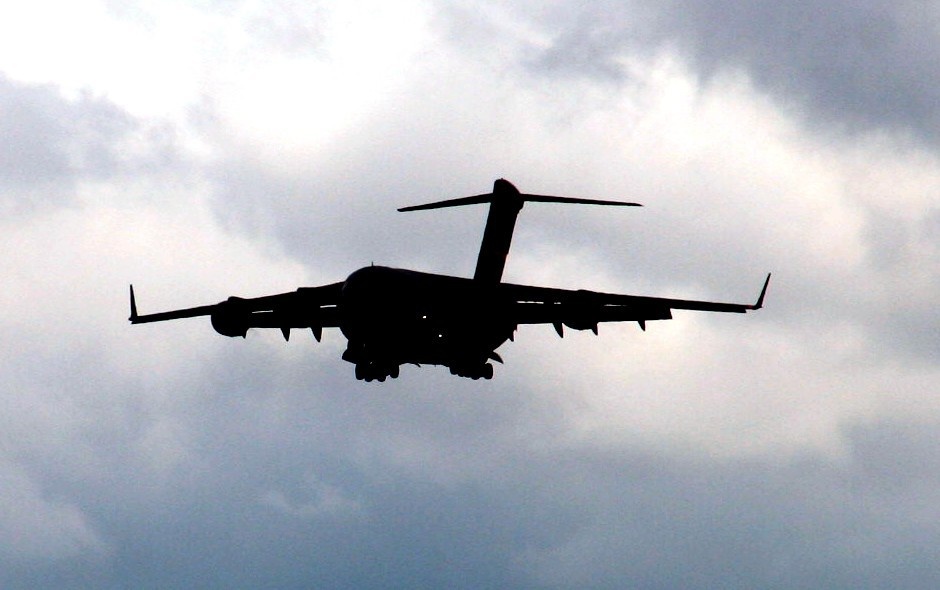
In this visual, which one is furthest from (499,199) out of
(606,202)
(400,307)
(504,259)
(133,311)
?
(133,311)

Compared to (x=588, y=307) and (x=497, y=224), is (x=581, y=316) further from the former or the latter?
(x=497, y=224)

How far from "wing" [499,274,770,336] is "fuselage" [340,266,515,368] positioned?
91cm

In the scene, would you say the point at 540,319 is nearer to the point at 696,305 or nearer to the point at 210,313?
the point at 696,305

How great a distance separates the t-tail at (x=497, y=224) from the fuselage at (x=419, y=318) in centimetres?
411

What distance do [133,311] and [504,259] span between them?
15.9 metres

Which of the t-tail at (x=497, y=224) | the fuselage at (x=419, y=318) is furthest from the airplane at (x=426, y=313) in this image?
the t-tail at (x=497, y=224)

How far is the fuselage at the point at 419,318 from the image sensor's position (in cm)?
5675

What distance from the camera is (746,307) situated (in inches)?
2416

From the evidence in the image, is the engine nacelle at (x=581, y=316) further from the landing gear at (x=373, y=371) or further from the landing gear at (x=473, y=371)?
the landing gear at (x=373, y=371)

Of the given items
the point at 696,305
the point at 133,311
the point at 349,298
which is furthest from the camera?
the point at 133,311

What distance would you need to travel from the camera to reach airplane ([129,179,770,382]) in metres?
57.2

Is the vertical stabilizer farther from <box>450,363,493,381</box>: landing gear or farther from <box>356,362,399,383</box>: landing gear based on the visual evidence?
<box>356,362,399,383</box>: landing gear

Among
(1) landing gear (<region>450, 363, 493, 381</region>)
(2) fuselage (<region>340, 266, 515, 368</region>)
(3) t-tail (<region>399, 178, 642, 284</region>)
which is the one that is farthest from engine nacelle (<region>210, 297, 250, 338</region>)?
(3) t-tail (<region>399, 178, 642, 284</region>)

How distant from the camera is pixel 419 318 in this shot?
58.4m
